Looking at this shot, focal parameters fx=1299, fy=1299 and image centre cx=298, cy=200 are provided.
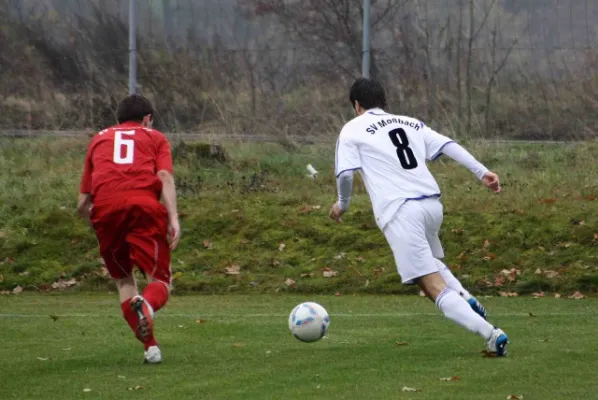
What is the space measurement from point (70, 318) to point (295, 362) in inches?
141

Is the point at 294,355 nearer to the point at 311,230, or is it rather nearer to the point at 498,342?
the point at 498,342

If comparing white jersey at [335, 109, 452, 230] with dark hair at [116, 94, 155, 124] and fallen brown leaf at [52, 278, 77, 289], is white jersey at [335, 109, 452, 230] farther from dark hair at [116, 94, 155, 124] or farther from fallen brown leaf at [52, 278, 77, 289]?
fallen brown leaf at [52, 278, 77, 289]

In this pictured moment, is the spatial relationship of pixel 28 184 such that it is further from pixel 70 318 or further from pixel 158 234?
pixel 158 234

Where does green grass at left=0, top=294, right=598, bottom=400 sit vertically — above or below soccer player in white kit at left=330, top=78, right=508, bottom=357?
below

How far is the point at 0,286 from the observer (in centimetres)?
1469

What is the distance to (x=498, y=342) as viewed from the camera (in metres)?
8.32

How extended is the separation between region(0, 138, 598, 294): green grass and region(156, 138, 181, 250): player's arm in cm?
567

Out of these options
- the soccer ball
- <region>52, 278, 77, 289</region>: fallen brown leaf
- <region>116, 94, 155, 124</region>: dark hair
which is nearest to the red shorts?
<region>116, 94, 155, 124</region>: dark hair

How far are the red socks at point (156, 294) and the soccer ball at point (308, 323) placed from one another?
0.93 meters

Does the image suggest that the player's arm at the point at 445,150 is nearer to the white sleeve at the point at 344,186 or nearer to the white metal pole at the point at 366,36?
the white sleeve at the point at 344,186

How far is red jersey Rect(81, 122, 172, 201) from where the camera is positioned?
8.52 m

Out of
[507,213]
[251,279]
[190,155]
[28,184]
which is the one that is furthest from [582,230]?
[28,184]

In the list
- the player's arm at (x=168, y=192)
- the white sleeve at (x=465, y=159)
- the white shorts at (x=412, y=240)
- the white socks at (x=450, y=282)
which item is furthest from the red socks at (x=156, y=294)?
the white sleeve at (x=465, y=159)

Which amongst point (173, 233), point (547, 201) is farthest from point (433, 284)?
point (547, 201)
